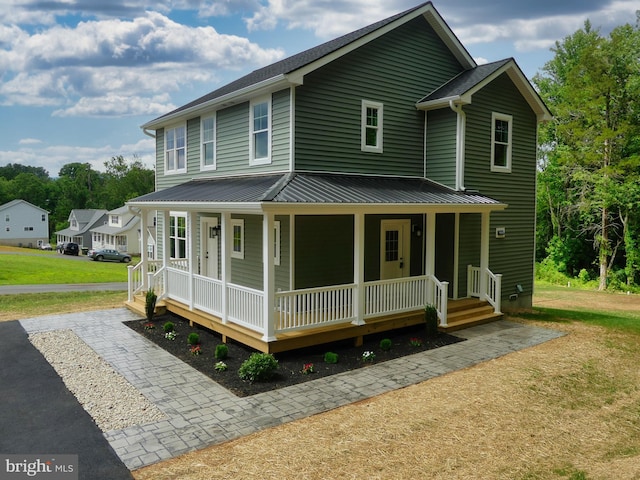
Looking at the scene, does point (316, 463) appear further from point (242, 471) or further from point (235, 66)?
point (235, 66)

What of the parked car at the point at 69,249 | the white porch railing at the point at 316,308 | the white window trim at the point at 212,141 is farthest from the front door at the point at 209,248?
the parked car at the point at 69,249

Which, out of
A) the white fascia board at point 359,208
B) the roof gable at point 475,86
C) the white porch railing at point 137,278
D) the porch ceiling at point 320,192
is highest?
the roof gable at point 475,86

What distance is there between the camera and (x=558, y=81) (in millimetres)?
35688

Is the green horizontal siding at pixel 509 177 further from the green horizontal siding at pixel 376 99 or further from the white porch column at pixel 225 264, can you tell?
the white porch column at pixel 225 264

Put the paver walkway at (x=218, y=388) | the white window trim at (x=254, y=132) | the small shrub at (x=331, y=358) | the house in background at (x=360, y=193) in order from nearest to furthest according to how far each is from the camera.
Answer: the paver walkway at (x=218, y=388), the small shrub at (x=331, y=358), the house in background at (x=360, y=193), the white window trim at (x=254, y=132)

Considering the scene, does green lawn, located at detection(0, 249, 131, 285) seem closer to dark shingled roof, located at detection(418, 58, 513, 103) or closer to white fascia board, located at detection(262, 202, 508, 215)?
dark shingled roof, located at detection(418, 58, 513, 103)

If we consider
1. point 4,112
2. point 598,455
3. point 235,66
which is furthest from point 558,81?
point 4,112

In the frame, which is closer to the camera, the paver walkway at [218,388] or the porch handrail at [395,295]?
the paver walkway at [218,388]

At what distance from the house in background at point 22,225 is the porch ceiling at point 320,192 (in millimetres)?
72818

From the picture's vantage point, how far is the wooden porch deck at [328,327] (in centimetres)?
973

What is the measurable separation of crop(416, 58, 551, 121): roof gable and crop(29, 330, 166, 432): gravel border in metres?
10.5

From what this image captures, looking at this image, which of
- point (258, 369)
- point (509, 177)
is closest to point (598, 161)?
point (509, 177)

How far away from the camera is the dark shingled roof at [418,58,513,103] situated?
Answer: 13.2 meters

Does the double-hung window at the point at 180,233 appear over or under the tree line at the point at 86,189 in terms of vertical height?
under
